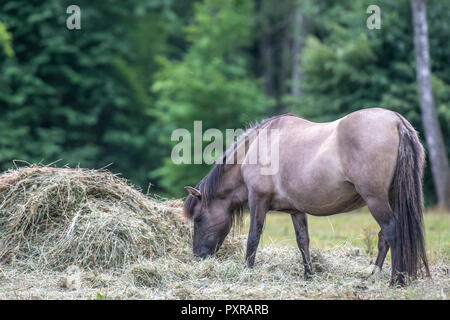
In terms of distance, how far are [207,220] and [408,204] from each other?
2467mm

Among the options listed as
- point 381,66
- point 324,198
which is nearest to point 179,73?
point 381,66

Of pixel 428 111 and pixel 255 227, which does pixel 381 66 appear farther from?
pixel 255 227

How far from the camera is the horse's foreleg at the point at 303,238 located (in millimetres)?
5759

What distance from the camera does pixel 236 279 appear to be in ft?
17.3

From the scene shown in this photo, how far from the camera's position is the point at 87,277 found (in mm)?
5094

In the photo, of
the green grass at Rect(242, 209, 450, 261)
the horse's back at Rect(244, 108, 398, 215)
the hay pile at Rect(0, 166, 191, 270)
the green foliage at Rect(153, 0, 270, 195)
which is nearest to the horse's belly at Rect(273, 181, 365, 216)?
the horse's back at Rect(244, 108, 398, 215)

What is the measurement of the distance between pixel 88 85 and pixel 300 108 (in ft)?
29.6

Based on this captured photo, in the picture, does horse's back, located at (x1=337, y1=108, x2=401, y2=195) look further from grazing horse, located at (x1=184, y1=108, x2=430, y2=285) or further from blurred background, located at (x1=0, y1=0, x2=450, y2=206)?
blurred background, located at (x1=0, y1=0, x2=450, y2=206)

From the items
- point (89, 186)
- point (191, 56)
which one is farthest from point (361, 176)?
point (191, 56)

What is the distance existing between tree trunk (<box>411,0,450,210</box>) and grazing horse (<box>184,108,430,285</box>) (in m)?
8.19

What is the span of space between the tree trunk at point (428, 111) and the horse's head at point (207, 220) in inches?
341

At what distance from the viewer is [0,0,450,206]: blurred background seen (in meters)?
15.0

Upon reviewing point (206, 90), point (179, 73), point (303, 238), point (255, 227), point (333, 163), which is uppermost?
point (179, 73)

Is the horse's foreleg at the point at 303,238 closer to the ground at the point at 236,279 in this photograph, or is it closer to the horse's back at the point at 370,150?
the ground at the point at 236,279
